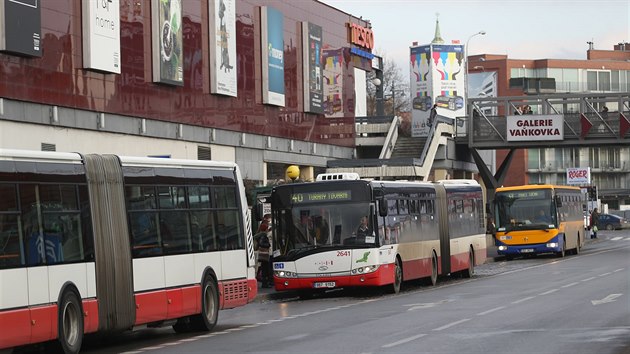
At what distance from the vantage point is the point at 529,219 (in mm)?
52625

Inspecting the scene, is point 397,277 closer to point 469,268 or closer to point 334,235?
point 334,235

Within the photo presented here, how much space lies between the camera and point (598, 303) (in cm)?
2511

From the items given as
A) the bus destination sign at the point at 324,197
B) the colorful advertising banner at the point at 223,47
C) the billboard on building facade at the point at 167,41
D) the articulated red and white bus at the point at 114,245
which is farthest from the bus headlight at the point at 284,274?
the colorful advertising banner at the point at 223,47

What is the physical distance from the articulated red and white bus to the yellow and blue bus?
1178 inches

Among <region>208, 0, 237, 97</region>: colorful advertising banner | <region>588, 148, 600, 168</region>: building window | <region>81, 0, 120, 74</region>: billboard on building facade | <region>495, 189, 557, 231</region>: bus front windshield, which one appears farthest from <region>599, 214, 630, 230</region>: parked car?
<region>81, 0, 120, 74</region>: billboard on building facade

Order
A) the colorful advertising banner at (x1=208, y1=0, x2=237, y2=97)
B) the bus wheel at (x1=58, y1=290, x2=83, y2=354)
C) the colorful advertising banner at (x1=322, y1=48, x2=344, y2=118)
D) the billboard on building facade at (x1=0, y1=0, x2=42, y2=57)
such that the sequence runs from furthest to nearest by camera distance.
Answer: the colorful advertising banner at (x1=322, y1=48, x2=344, y2=118) < the colorful advertising banner at (x1=208, y1=0, x2=237, y2=97) < the billboard on building facade at (x1=0, y1=0, x2=42, y2=57) < the bus wheel at (x1=58, y1=290, x2=83, y2=354)

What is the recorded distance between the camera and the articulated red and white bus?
1645cm

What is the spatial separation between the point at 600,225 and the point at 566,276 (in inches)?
3153

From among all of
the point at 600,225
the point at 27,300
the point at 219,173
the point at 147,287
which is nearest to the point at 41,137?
→ the point at 219,173

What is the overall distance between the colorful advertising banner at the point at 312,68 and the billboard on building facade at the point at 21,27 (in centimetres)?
2437

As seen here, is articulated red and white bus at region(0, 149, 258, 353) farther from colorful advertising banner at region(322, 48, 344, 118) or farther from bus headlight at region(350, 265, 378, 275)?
colorful advertising banner at region(322, 48, 344, 118)

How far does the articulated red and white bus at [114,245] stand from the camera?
1645 centimetres

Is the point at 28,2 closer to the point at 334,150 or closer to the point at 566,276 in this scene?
the point at 566,276

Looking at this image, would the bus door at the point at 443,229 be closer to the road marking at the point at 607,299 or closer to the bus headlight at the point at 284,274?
the bus headlight at the point at 284,274
